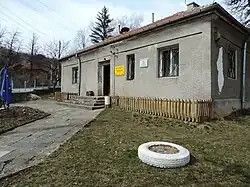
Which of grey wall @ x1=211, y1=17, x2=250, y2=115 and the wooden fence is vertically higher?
grey wall @ x1=211, y1=17, x2=250, y2=115

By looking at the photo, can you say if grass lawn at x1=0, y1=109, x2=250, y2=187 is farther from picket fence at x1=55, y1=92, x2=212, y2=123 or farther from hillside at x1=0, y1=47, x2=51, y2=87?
hillside at x1=0, y1=47, x2=51, y2=87

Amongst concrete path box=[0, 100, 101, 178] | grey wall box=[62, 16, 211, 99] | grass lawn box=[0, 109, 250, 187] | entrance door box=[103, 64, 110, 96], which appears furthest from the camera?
entrance door box=[103, 64, 110, 96]

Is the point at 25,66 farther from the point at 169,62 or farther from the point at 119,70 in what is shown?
the point at 169,62

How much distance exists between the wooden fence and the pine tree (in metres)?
39.3

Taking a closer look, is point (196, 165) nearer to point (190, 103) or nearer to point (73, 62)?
point (190, 103)

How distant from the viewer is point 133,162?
4.90 m

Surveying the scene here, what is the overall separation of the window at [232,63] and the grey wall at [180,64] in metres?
2.52

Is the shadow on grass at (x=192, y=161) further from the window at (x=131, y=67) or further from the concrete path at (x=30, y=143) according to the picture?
the window at (x=131, y=67)

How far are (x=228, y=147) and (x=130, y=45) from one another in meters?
8.91

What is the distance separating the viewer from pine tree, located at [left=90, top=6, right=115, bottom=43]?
49384 mm

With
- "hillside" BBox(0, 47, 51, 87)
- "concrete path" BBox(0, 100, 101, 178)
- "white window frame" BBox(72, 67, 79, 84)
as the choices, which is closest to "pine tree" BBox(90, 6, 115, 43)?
"hillside" BBox(0, 47, 51, 87)

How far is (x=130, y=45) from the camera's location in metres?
13.9

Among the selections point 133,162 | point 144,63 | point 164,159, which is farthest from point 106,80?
point 164,159

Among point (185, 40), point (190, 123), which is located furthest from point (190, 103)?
point (185, 40)
